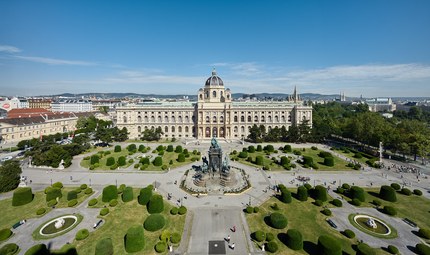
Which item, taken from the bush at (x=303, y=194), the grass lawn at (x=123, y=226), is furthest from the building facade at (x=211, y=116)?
the grass lawn at (x=123, y=226)

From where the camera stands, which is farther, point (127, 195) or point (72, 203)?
point (127, 195)

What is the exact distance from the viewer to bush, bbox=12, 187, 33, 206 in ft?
118

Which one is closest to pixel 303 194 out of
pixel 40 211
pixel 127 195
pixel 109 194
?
pixel 127 195

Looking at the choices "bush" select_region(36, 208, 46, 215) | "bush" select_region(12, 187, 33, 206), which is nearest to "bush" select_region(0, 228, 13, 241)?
"bush" select_region(36, 208, 46, 215)

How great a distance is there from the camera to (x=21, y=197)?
36.2 metres

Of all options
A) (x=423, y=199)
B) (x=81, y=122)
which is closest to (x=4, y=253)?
(x=423, y=199)

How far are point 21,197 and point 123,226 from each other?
19637 millimetres

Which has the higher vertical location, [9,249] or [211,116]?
[211,116]

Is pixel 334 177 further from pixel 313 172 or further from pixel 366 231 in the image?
pixel 366 231

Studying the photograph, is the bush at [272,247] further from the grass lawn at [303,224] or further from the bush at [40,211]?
the bush at [40,211]

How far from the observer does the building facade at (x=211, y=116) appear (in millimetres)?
91250

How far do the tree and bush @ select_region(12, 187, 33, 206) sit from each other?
6891mm

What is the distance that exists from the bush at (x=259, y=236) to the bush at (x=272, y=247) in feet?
5.07

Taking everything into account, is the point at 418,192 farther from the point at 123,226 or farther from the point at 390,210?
the point at 123,226
